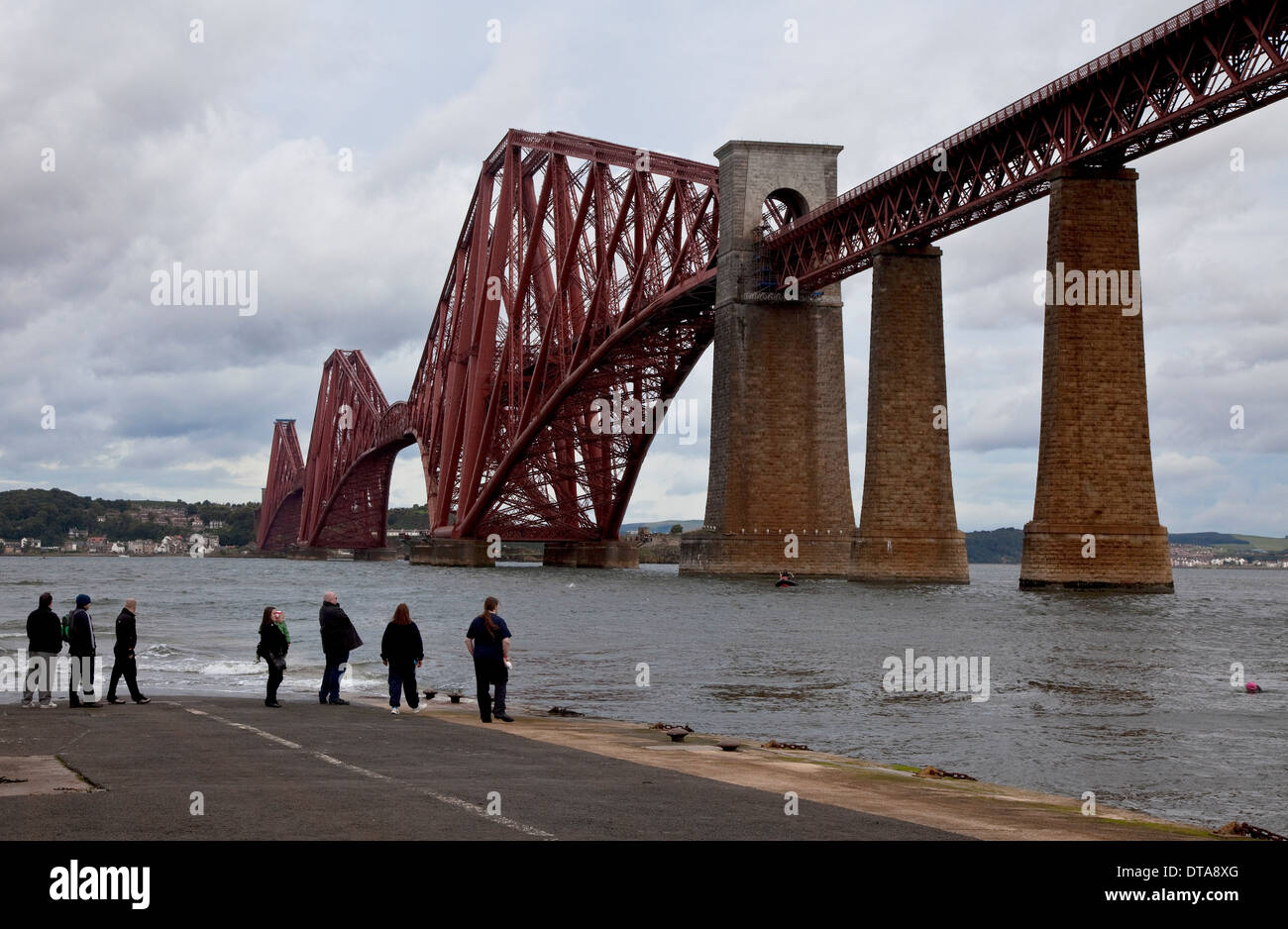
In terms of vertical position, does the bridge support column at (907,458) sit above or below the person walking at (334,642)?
above

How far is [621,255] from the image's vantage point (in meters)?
85.3

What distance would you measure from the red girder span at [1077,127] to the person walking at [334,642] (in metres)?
32.7

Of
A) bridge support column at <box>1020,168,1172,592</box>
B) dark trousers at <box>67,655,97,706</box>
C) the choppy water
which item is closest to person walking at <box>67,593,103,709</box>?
dark trousers at <box>67,655,97,706</box>

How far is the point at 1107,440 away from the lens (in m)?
44.7

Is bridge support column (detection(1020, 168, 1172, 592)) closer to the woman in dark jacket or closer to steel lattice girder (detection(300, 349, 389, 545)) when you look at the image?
the woman in dark jacket

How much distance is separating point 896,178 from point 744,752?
49579 mm

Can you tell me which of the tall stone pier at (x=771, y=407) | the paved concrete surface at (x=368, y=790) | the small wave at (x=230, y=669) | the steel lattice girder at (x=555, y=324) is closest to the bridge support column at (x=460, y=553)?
the steel lattice girder at (x=555, y=324)

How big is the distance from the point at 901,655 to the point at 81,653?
57.4ft

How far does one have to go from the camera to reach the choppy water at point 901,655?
50.6 ft

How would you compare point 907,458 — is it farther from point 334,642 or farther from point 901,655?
point 334,642

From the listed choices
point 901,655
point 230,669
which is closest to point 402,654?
point 230,669

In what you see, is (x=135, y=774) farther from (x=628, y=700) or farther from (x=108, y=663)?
(x=108, y=663)

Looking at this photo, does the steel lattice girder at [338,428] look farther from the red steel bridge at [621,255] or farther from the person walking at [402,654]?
the person walking at [402,654]
